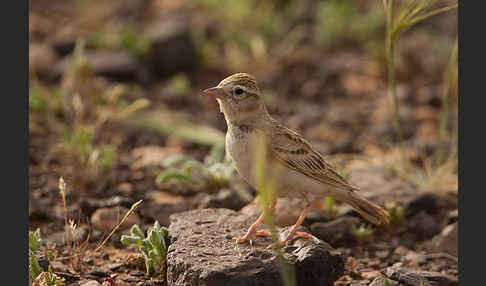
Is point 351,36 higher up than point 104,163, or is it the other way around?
point 351,36

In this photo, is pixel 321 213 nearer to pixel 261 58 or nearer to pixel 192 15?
pixel 261 58

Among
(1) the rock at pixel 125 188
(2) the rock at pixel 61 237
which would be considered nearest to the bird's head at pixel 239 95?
(2) the rock at pixel 61 237

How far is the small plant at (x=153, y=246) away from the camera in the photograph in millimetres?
5309

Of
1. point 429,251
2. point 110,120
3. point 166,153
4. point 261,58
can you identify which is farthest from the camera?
point 261,58

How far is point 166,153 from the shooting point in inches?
335

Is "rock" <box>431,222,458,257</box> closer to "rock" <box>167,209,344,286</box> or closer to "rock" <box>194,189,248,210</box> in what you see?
"rock" <box>167,209,344,286</box>

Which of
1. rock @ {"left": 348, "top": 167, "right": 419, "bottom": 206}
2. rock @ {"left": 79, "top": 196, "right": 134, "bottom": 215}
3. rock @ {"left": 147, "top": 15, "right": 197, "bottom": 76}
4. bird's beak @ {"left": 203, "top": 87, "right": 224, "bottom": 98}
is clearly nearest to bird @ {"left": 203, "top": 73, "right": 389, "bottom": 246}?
bird's beak @ {"left": 203, "top": 87, "right": 224, "bottom": 98}

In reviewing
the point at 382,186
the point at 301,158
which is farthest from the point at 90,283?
the point at 382,186

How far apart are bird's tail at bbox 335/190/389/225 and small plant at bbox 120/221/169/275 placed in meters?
1.67

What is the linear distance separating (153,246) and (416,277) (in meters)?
2.16

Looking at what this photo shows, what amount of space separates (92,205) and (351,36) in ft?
22.6

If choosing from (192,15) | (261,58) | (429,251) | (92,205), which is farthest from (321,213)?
(192,15)

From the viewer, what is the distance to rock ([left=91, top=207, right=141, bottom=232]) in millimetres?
6535

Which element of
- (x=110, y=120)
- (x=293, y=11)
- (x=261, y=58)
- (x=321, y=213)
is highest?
(x=293, y=11)
